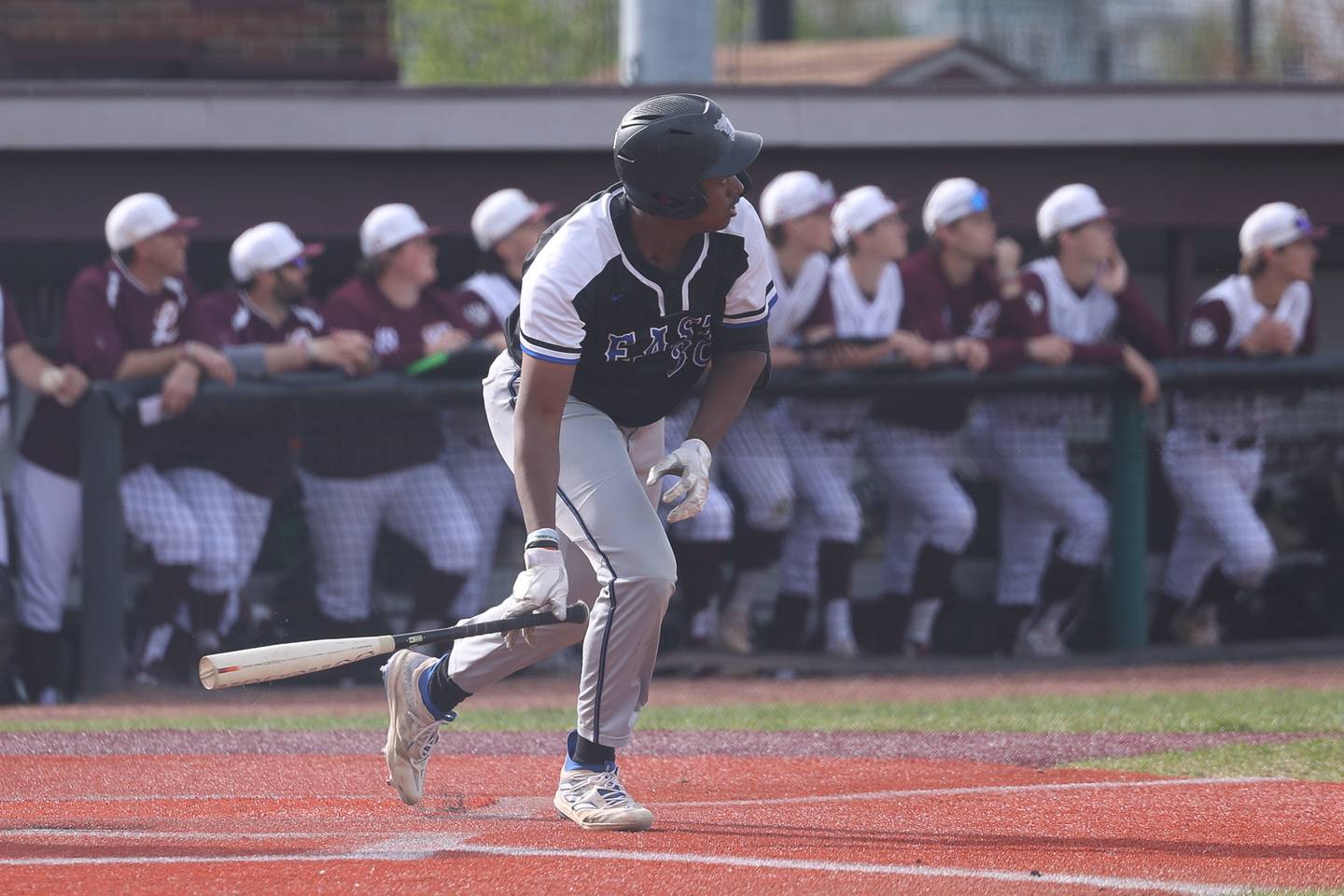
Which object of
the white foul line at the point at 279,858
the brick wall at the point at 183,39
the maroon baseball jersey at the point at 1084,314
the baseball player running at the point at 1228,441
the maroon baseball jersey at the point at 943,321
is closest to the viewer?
the white foul line at the point at 279,858

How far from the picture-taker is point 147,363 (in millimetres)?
7348

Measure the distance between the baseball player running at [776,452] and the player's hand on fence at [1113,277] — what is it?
141 cm

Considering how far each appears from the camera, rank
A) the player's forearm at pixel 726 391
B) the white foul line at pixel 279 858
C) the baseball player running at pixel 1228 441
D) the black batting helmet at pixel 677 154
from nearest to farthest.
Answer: the white foul line at pixel 279 858 < the black batting helmet at pixel 677 154 < the player's forearm at pixel 726 391 < the baseball player running at pixel 1228 441

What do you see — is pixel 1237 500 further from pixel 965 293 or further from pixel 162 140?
pixel 162 140

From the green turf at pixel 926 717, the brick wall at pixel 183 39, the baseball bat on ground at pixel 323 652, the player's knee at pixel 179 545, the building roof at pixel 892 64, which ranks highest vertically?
the building roof at pixel 892 64

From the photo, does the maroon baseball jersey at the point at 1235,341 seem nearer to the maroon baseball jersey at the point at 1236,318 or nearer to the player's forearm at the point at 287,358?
the maroon baseball jersey at the point at 1236,318

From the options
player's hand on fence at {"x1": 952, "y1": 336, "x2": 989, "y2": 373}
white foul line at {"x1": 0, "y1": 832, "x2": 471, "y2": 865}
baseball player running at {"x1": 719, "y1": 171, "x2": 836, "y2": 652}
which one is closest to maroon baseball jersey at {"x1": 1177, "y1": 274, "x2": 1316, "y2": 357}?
player's hand on fence at {"x1": 952, "y1": 336, "x2": 989, "y2": 373}

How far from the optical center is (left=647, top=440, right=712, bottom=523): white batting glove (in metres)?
4.16

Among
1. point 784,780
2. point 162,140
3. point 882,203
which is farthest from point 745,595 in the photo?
point 162,140

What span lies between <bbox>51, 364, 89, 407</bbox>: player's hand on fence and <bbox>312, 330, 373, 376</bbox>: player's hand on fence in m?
0.93

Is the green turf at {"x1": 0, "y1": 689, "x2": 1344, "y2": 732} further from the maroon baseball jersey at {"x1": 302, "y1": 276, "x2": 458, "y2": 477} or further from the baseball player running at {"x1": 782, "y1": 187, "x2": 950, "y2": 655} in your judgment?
the maroon baseball jersey at {"x1": 302, "y1": 276, "x2": 458, "y2": 477}

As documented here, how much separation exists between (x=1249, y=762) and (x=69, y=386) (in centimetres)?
470

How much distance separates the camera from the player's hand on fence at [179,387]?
23.7ft

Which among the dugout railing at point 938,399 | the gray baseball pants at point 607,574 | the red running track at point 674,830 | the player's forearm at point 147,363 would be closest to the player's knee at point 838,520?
the dugout railing at point 938,399
